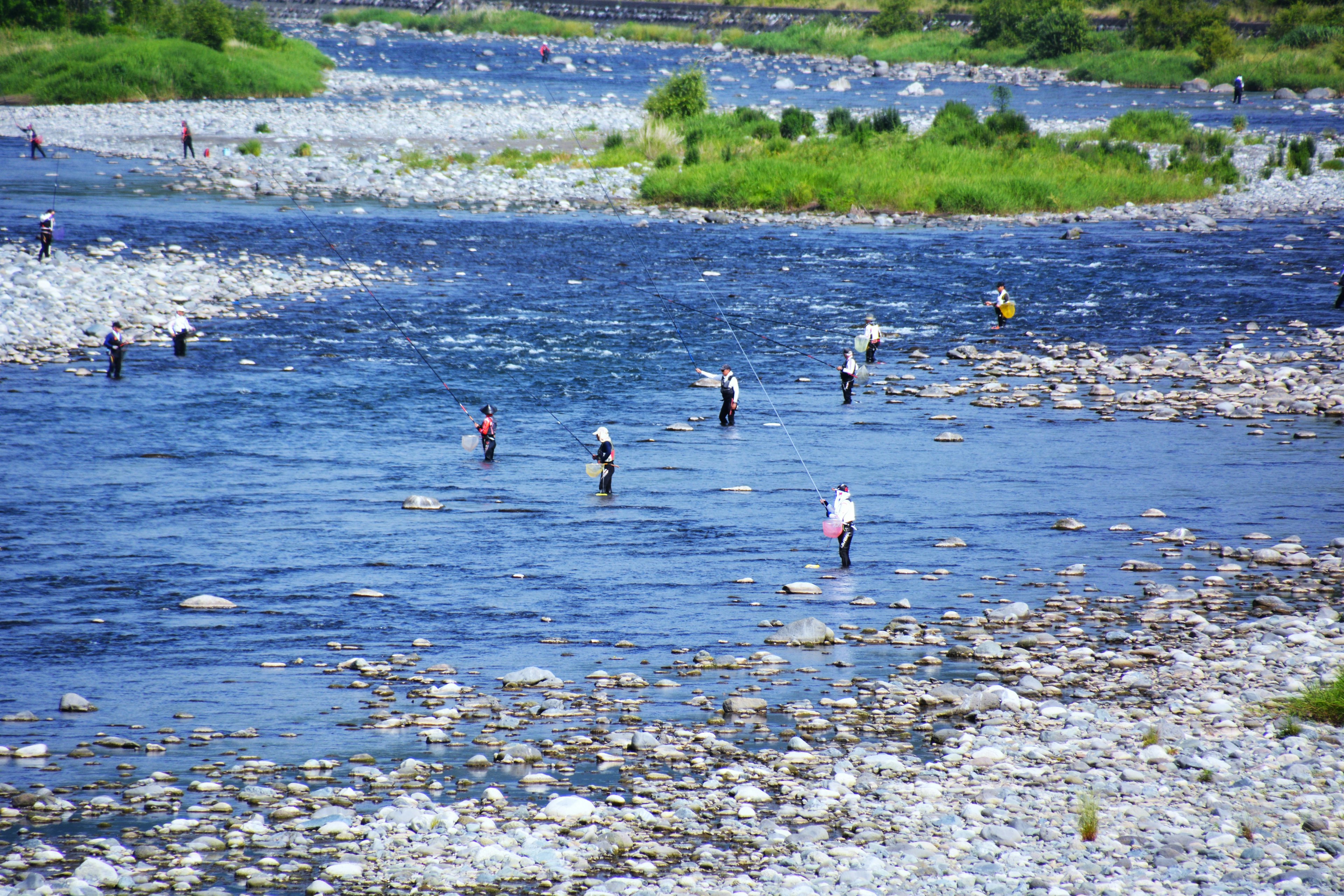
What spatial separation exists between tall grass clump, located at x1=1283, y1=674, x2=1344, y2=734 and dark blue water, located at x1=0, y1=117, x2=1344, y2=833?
11.9ft

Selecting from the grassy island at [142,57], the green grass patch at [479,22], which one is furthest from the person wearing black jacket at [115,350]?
the green grass patch at [479,22]

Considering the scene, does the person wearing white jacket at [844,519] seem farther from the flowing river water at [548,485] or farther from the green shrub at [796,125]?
the green shrub at [796,125]

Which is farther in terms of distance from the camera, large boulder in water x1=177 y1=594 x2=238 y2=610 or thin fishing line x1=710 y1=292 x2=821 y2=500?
thin fishing line x1=710 y1=292 x2=821 y2=500

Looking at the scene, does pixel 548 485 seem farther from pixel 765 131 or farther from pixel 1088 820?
pixel 765 131

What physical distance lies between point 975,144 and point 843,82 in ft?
130

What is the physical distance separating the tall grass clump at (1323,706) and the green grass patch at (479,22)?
127809 millimetres

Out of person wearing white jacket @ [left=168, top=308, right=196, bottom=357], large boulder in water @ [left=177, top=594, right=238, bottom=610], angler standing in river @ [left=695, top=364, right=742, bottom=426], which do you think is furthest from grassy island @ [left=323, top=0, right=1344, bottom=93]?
large boulder in water @ [left=177, top=594, right=238, bottom=610]

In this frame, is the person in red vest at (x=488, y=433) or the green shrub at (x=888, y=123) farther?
the green shrub at (x=888, y=123)

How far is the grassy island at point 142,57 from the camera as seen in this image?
71125 mm

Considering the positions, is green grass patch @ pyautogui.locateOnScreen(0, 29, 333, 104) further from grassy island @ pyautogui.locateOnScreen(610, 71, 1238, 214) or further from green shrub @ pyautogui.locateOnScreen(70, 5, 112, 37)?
grassy island @ pyautogui.locateOnScreen(610, 71, 1238, 214)

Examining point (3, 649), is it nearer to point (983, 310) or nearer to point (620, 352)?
point (620, 352)

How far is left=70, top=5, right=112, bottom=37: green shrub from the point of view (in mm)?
79688

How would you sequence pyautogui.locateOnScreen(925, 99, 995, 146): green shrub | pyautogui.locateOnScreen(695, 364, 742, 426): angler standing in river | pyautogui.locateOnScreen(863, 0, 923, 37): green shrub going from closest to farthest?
1. pyautogui.locateOnScreen(695, 364, 742, 426): angler standing in river
2. pyautogui.locateOnScreen(925, 99, 995, 146): green shrub
3. pyautogui.locateOnScreen(863, 0, 923, 37): green shrub

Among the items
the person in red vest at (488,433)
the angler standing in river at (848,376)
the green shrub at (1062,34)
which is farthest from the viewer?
the green shrub at (1062,34)
